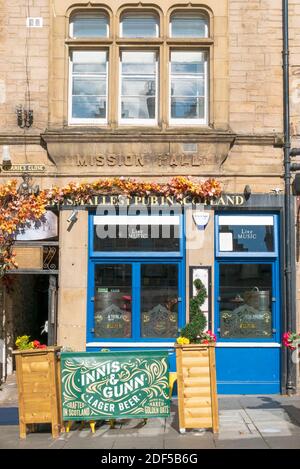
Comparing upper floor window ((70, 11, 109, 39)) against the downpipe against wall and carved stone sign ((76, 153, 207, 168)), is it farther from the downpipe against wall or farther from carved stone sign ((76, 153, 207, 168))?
the downpipe against wall

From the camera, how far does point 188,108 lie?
11.2 meters

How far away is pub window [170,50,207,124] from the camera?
11.2 m

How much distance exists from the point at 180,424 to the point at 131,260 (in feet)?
12.1

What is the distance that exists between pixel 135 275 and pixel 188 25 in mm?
4728

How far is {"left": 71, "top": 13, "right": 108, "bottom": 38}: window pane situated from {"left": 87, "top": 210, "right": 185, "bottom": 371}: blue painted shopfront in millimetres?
3478

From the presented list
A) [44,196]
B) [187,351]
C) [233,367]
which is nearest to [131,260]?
[44,196]

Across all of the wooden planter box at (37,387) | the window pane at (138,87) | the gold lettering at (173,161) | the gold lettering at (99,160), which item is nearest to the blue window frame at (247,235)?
the gold lettering at (173,161)

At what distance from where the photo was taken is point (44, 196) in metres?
10.8

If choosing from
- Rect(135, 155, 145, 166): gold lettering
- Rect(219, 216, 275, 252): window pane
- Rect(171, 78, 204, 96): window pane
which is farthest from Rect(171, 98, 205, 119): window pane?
Rect(219, 216, 275, 252): window pane

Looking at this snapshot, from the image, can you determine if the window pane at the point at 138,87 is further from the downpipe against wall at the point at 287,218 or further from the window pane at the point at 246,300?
the window pane at the point at 246,300

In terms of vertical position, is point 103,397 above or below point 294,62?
below

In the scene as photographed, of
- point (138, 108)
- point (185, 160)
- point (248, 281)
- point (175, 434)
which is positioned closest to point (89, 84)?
point (138, 108)

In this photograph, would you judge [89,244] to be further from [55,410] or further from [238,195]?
[55,410]

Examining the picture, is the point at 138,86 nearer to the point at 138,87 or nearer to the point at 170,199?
the point at 138,87
